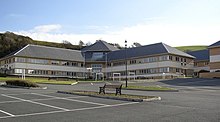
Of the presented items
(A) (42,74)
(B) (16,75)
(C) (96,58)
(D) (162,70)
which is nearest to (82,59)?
(C) (96,58)

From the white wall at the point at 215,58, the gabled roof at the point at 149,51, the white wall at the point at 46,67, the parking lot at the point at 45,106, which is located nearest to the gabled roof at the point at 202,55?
the gabled roof at the point at 149,51

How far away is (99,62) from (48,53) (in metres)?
14.3

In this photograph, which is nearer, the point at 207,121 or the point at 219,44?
the point at 207,121

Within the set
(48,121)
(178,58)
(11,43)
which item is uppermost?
(11,43)

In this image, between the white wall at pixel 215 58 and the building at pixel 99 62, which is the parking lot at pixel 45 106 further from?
the building at pixel 99 62

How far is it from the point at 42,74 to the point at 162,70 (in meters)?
28.9

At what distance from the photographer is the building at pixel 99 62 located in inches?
2427

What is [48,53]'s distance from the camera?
231 feet

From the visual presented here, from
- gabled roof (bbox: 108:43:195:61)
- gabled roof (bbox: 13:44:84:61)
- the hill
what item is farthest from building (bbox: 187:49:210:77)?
the hill

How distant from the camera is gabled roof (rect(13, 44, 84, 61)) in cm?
6561

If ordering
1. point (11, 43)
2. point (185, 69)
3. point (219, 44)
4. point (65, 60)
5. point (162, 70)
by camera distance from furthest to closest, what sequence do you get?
point (11, 43) < point (65, 60) < point (185, 69) < point (162, 70) < point (219, 44)

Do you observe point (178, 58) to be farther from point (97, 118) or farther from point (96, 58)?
point (97, 118)

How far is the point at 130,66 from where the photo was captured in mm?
69062

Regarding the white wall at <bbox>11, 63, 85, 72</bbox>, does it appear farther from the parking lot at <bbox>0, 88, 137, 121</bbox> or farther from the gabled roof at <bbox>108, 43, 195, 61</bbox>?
the parking lot at <bbox>0, 88, 137, 121</bbox>
